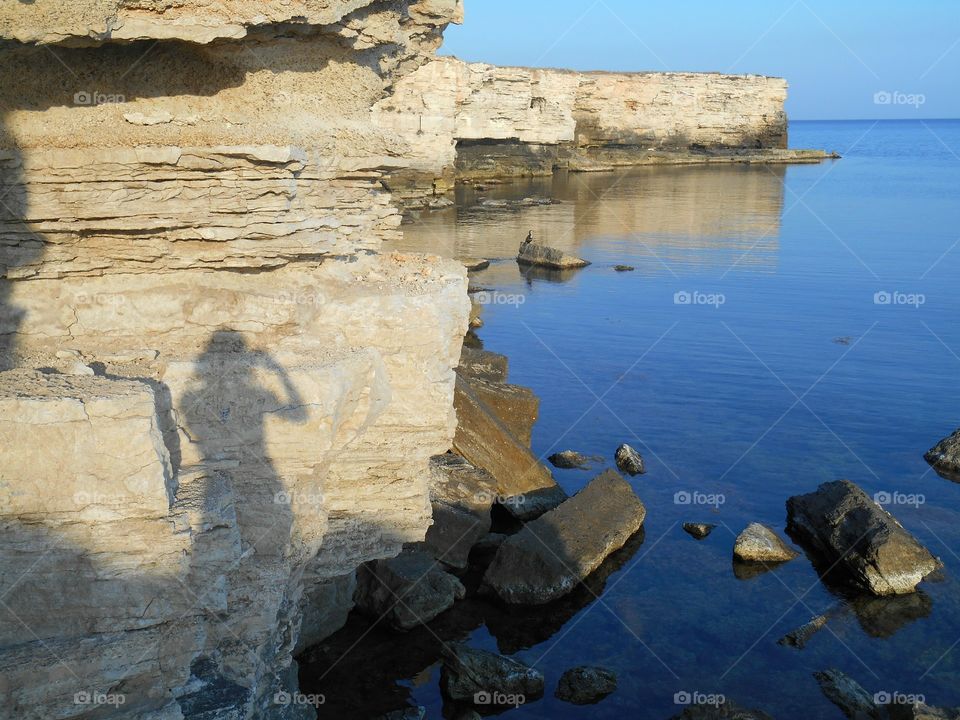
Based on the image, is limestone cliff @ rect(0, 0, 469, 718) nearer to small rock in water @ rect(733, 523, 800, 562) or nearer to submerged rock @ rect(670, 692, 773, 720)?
submerged rock @ rect(670, 692, 773, 720)

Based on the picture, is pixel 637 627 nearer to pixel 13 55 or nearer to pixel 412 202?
pixel 13 55

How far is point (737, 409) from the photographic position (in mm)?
17547

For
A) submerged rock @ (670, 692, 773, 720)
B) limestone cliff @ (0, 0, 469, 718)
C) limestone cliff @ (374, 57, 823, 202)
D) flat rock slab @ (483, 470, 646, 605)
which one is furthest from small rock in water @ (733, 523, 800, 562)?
limestone cliff @ (374, 57, 823, 202)

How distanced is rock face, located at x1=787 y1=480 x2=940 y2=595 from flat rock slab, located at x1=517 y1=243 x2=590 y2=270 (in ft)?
63.6

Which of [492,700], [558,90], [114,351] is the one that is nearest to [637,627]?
[492,700]

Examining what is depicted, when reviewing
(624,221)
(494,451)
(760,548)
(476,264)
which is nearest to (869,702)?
(760,548)

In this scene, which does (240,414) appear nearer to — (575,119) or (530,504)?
(530,504)

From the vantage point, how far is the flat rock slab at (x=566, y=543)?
36.7 ft

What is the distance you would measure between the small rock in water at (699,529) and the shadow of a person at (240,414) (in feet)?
24.5

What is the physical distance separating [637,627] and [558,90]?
206 feet

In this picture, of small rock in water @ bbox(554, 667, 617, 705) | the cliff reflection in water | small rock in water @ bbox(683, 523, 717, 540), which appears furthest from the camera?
the cliff reflection in water

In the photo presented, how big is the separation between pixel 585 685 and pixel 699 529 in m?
4.09

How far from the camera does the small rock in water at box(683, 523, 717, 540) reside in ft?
42.4

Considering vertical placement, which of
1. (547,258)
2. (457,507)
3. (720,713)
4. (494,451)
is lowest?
(547,258)
